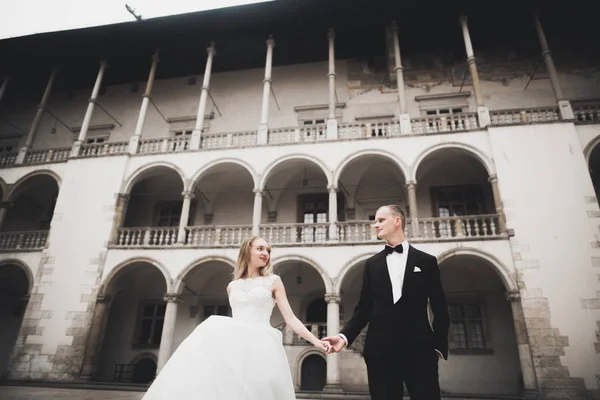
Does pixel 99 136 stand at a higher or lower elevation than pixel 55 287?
higher

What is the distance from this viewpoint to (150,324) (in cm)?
1577

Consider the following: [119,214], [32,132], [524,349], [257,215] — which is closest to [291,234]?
[257,215]

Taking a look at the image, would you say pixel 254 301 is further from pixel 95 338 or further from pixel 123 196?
pixel 123 196

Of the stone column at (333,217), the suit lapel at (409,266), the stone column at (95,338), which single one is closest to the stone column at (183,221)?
the stone column at (95,338)

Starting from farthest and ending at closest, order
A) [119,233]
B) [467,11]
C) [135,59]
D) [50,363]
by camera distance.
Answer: [135,59]
[467,11]
[119,233]
[50,363]

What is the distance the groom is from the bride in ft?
1.55

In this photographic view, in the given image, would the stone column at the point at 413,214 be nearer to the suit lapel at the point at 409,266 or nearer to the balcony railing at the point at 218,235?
the balcony railing at the point at 218,235

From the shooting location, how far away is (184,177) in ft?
48.1

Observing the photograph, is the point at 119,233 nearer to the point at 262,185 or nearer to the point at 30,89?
the point at 262,185

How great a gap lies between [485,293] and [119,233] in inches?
534

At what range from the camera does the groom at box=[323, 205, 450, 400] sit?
2.72 meters

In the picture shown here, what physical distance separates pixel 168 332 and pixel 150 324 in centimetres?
377

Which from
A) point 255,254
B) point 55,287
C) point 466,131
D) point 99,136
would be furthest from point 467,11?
point 55,287

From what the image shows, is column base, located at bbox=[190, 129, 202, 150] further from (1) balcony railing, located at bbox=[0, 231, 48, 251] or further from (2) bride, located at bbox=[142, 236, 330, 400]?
(2) bride, located at bbox=[142, 236, 330, 400]
